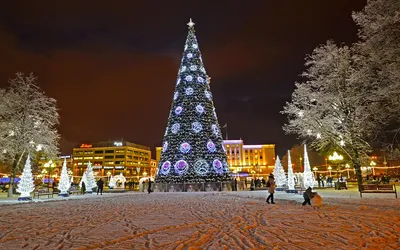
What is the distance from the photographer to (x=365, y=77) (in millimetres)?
17438

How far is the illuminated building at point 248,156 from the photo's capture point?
120 m

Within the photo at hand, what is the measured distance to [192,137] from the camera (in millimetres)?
28656

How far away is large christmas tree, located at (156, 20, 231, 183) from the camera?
2834 cm

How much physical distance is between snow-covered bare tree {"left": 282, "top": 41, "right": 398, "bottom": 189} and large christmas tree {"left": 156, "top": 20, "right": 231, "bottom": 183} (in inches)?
298

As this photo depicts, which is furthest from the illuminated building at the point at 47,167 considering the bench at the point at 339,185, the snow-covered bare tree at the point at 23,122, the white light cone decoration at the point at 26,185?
the bench at the point at 339,185

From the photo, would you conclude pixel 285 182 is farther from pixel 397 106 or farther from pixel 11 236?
pixel 11 236

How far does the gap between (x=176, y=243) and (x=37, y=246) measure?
308 centimetres

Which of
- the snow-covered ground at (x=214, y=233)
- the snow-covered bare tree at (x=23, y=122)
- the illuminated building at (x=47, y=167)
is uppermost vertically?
the snow-covered bare tree at (x=23, y=122)

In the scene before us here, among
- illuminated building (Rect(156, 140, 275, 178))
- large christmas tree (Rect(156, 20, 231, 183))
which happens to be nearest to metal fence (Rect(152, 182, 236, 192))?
large christmas tree (Rect(156, 20, 231, 183))

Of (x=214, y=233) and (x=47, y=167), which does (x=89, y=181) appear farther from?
(x=214, y=233)

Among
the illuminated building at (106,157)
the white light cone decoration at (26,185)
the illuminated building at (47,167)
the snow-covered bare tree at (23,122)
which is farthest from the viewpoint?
the illuminated building at (106,157)

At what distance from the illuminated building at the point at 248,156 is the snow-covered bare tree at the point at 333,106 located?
9391 centimetres

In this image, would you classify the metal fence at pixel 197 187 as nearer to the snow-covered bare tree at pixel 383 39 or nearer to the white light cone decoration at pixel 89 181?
the white light cone decoration at pixel 89 181

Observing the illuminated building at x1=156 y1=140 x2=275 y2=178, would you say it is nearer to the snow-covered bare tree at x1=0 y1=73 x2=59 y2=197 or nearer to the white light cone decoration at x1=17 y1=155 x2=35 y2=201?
the snow-covered bare tree at x1=0 y1=73 x2=59 y2=197
